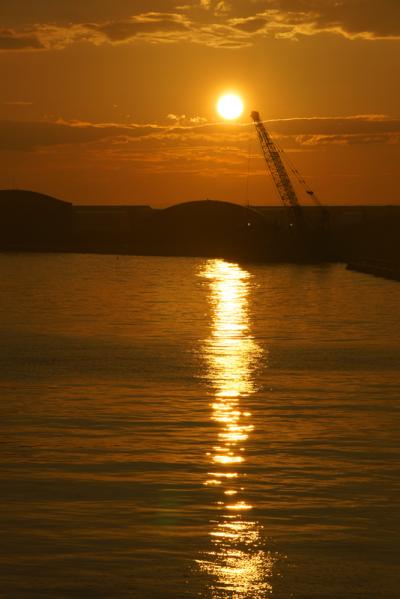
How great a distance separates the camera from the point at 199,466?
23.2 metres

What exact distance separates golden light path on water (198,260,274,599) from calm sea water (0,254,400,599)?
2.1 inches

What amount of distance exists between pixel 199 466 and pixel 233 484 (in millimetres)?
1663

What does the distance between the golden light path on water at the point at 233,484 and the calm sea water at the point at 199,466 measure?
5 centimetres

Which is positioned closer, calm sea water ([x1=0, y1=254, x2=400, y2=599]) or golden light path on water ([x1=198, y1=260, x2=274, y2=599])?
golden light path on water ([x1=198, y1=260, x2=274, y2=599])

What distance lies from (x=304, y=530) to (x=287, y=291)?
91.9 meters

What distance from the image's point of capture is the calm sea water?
614 inches

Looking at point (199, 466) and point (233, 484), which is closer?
point (233, 484)

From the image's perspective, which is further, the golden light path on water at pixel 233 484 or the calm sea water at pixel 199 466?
the calm sea water at pixel 199 466

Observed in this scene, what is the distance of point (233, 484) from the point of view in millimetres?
21625

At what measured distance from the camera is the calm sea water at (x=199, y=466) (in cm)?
1559

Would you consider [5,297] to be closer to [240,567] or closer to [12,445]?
[12,445]

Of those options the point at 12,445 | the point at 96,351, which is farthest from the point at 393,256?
the point at 12,445

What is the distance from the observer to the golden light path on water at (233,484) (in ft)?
49.7

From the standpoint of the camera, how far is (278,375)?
41250 millimetres
